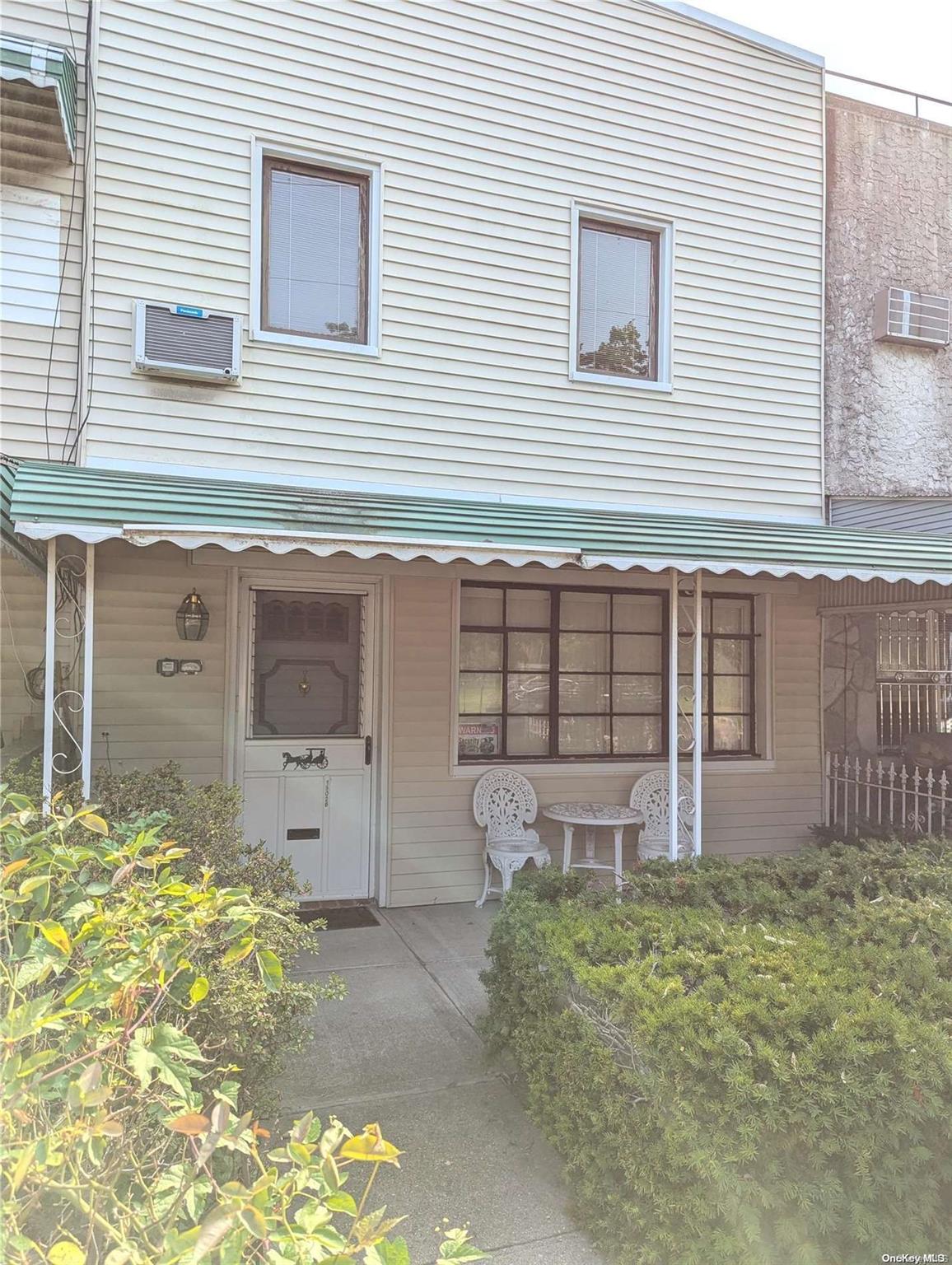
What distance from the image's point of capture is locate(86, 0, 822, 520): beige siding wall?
5.61m

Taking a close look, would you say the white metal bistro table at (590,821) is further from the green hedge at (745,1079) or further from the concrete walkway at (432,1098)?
the green hedge at (745,1079)

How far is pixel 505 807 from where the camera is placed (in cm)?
659

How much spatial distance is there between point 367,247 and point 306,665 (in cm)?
320

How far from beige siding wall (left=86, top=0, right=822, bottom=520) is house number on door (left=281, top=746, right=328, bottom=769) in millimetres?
2062

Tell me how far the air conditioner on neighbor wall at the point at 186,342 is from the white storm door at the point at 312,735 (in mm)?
1587

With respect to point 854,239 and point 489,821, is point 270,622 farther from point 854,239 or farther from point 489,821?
point 854,239

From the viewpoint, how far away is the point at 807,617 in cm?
770

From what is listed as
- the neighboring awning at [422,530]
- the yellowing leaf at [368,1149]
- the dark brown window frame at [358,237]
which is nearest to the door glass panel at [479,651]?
the neighboring awning at [422,530]

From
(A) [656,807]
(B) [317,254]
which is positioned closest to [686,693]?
(A) [656,807]

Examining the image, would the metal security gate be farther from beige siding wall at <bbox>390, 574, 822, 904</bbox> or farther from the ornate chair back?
the ornate chair back

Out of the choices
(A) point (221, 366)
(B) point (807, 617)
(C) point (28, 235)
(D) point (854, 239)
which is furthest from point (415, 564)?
(D) point (854, 239)

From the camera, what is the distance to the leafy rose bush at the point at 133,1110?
1323 millimetres

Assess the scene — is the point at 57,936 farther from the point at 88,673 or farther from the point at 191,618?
the point at 191,618

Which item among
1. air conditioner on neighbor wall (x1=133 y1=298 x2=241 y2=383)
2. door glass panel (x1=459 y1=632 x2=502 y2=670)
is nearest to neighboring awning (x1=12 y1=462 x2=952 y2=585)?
air conditioner on neighbor wall (x1=133 y1=298 x2=241 y2=383)
